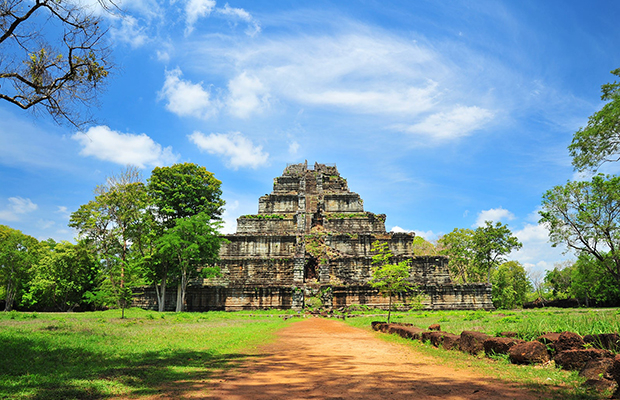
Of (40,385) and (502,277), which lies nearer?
(40,385)

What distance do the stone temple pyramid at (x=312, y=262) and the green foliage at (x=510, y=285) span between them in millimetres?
14142

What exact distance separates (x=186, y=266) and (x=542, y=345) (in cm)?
2638

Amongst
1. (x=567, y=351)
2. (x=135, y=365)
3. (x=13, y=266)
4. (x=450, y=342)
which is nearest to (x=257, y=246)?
(x=13, y=266)

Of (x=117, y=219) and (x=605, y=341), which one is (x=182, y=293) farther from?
(x=605, y=341)

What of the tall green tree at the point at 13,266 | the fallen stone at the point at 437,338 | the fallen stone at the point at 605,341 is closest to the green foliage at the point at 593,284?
the fallen stone at the point at 437,338

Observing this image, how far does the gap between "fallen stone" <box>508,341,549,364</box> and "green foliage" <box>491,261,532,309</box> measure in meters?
40.9

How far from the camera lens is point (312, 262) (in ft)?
116

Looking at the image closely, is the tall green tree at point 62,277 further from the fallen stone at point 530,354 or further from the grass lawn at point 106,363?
the fallen stone at point 530,354

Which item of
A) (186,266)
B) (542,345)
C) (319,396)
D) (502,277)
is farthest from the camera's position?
(502,277)

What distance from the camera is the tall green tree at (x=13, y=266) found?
35.4 m

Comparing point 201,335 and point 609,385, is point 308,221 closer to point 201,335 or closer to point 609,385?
point 201,335

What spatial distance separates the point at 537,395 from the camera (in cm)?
463

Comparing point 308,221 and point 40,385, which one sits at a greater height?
point 308,221

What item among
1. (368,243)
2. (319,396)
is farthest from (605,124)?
(368,243)
